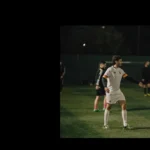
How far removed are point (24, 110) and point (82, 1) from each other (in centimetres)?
228

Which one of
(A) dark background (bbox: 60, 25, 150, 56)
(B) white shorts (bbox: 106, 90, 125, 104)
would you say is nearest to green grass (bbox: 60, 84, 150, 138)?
(B) white shorts (bbox: 106, 90, 125, 104)

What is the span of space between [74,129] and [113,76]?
1715 mm

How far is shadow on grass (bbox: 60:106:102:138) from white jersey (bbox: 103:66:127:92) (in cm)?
124

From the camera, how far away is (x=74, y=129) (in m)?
11.5

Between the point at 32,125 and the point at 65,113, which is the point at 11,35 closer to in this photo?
the point at 32,125

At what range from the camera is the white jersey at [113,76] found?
11.4 m

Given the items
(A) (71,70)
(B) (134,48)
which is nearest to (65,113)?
(A) (71,70)

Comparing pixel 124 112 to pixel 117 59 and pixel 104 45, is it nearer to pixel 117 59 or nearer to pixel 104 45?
pixel 117 59

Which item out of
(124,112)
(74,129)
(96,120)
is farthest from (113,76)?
(96,120)

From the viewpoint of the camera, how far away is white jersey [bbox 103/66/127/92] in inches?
447

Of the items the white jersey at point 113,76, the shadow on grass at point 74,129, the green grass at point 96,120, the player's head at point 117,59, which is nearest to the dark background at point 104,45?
the green grass at point 96,120

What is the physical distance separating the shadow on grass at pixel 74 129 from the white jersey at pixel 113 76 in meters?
1.24

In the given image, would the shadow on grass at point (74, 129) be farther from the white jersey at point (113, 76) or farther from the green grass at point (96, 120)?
the white jersey at point (113, 76)

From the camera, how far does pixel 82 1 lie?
810 centimetres
